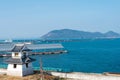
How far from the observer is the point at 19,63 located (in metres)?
44.2

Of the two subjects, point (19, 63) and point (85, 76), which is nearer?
point (85, 76)

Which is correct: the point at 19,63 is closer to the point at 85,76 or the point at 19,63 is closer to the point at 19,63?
the point at 19,63

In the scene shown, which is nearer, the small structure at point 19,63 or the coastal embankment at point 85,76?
the coastal embankment at point 85,76

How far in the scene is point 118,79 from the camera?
41.3 meters

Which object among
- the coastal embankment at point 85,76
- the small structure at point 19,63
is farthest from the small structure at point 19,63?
the coastal embankment at point 85,76

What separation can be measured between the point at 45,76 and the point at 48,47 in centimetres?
10783

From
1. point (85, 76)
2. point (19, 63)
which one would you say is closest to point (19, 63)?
point (19, 63)

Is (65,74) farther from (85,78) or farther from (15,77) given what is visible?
(15,77)

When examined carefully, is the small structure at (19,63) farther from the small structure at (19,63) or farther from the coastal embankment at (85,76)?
the coastal embankment at (85,76)

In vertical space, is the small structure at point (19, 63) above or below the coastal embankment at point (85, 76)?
above

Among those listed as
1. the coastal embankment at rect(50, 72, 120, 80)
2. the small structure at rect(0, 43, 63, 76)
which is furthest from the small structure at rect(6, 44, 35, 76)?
the coastal embankment at rect(50, 72, 120, 80)

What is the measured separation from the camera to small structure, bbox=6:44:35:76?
145 ft

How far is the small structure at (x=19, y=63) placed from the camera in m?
44.3

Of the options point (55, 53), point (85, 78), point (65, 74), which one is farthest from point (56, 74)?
point (55, 53)
